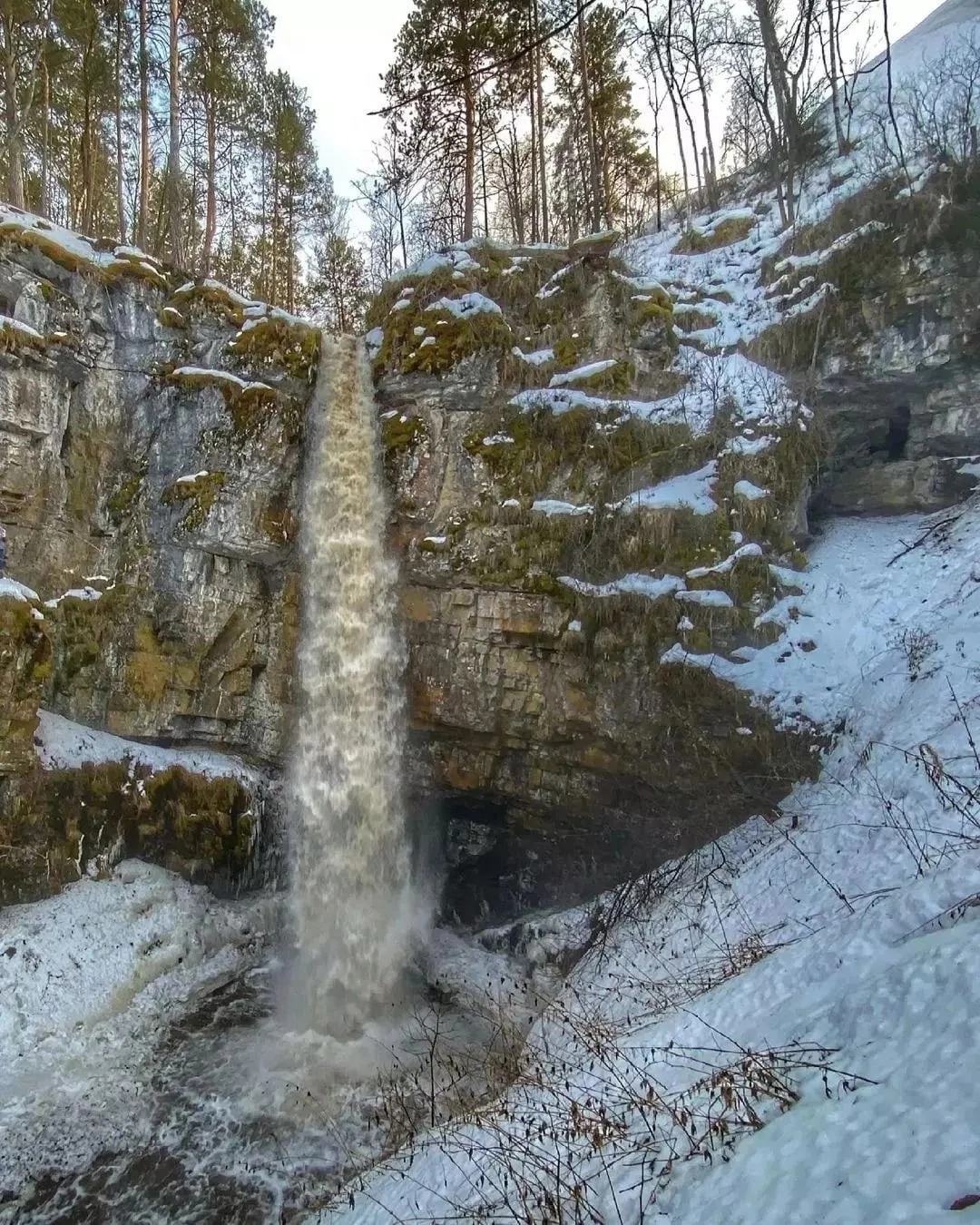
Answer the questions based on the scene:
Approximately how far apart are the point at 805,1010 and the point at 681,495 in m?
6.93

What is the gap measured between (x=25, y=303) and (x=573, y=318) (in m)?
8.12

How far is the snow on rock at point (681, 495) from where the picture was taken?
895 cm

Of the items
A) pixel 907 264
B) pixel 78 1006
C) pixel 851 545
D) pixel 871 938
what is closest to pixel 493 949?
pixel 78 1006

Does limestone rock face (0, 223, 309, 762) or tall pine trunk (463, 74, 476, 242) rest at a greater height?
tall pine trunk (463, 74, 476, 242)

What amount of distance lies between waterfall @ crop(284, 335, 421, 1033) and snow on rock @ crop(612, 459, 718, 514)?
3.85 meters

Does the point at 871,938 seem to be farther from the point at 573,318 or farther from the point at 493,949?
the point at 573,318

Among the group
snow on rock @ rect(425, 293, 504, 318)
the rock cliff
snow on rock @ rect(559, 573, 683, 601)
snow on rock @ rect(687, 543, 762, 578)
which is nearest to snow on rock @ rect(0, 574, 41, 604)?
the rock cliff

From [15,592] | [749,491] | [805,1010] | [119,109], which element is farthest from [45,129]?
[805,1010]

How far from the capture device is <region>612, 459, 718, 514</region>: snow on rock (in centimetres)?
895

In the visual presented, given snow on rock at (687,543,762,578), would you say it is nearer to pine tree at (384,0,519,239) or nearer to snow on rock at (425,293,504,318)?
snow on rock at (425,293,504,318)

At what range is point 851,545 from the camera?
9.27 meters

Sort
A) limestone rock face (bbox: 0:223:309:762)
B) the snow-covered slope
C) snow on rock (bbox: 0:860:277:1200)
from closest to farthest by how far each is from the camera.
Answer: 1. the snow-covered slope
2. snow on rock (bbox: 0:860:277:1200)
3. limestone rock face (bbox: 0:223:309:762)

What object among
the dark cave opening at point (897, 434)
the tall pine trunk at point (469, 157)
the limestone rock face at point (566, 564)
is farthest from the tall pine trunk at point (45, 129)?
the dark cave opening at point (897, 434)

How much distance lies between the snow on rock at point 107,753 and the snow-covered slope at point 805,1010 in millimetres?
5940
